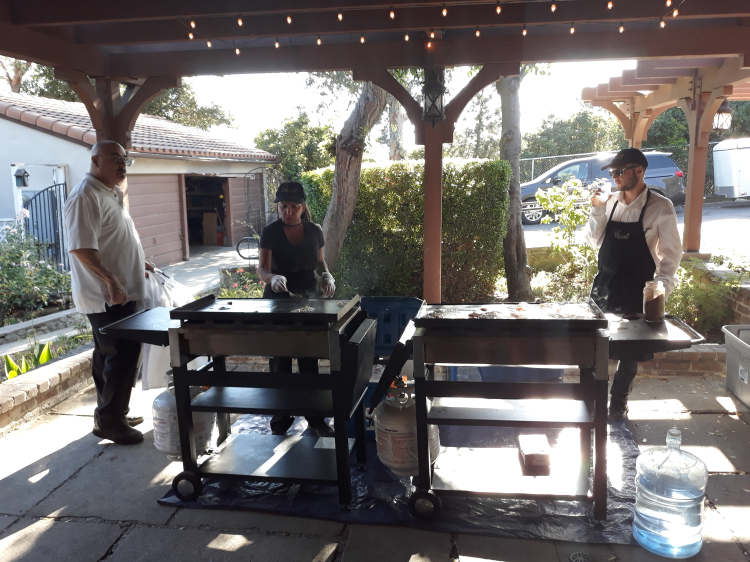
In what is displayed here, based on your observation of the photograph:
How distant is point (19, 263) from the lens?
7.80 m

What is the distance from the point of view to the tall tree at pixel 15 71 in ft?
70.4

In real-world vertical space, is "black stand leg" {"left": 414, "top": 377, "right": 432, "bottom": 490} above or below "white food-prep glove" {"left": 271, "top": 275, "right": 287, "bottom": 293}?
below

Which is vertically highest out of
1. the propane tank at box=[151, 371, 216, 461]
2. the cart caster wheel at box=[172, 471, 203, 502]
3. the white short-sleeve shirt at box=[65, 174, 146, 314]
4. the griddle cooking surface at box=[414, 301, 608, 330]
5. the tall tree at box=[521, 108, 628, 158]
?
the tall tree at box=[521, 108, 628, 158]

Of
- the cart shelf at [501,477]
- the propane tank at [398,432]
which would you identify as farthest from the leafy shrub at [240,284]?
the cart shelf at [501,477]

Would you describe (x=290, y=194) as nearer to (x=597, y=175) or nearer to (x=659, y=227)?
(x=659, y=227)

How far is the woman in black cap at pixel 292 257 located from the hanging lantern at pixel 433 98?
4.69 feet

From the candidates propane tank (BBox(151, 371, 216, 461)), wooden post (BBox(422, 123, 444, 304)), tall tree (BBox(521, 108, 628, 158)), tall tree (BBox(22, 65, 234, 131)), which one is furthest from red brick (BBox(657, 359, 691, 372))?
tall tree (BBox(22, 65, 234, 131))

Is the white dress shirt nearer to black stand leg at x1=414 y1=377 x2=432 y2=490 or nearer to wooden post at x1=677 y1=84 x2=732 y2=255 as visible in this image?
black stand leg at x1=414 y1=377 x2=432 y2=490

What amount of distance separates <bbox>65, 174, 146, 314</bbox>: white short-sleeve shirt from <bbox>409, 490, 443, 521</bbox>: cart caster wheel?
2.19 m

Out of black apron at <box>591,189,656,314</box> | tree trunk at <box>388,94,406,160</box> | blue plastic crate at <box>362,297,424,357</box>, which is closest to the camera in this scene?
black apron at <box>591,189,656,314</box>

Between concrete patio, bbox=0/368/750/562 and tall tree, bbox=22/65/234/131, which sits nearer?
concrete patio, bbox=0/368/750/562

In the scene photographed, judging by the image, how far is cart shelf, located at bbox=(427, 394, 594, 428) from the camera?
269 centimetres

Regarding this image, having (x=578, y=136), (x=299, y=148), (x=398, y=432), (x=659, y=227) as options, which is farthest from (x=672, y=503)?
(x=578, y=136)

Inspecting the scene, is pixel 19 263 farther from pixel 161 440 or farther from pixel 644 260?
pixel 644 260
